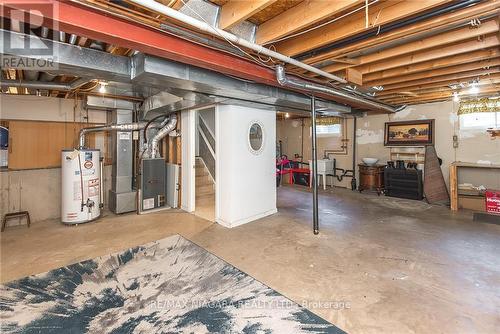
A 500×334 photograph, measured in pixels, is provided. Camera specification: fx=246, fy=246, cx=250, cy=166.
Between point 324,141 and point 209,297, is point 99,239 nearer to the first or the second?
point 209,297

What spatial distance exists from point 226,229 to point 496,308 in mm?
2985

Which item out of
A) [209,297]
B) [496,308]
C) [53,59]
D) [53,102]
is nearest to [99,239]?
[209,297]

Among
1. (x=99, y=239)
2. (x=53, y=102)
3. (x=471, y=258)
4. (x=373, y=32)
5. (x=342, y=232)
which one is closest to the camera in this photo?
(x=373, y=32)

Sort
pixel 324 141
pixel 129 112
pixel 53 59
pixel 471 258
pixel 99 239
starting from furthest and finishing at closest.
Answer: pixel 324 141 < pixel 129 112 < pixel 99 239 < pixel 471 258 < pixel 53 59

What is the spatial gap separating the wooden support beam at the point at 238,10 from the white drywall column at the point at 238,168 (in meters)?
1.97

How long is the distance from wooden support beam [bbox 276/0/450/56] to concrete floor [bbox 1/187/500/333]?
2.28m

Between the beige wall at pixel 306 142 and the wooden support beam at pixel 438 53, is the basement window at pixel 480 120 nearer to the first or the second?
the beige wall at pixel 306 142

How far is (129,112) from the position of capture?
4.84 m

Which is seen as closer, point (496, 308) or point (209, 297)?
point (496, 308)

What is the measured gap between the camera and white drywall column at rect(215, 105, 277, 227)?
3939 mm

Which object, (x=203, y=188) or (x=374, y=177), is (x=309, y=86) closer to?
(x=203, y=188)

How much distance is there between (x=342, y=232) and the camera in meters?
3.67

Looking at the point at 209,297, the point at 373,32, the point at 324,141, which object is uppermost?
the point at 373,32

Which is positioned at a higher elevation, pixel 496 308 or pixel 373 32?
pixel 373 32
